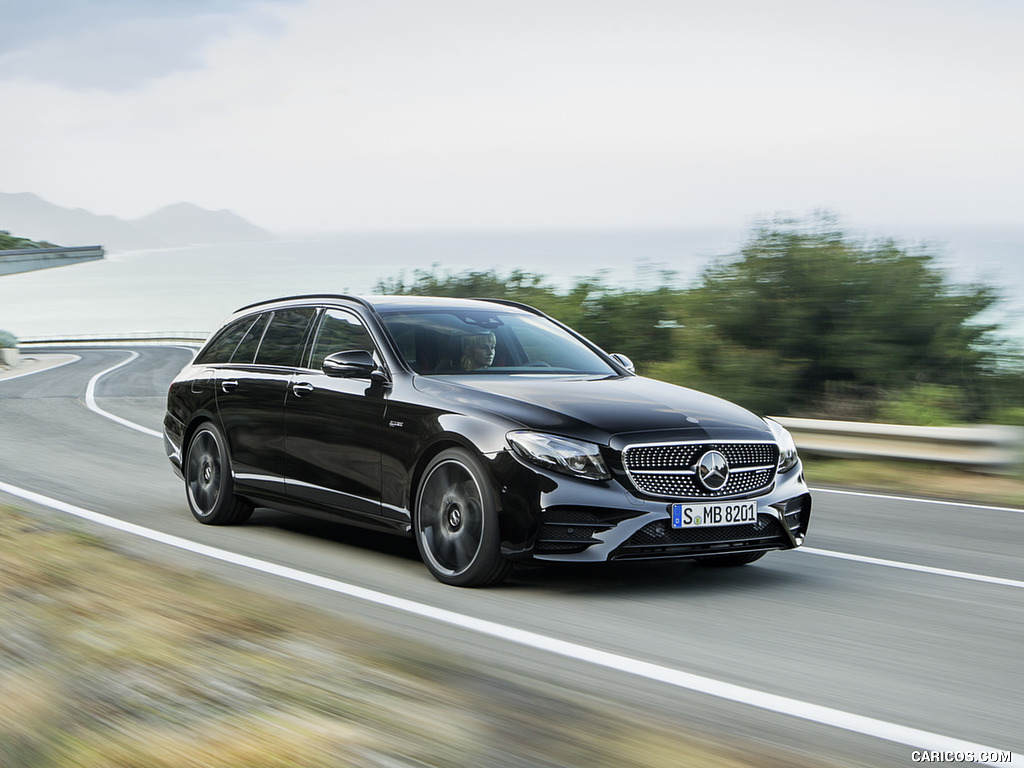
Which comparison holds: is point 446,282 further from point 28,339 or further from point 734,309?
point 28,339

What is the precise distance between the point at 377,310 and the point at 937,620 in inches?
150

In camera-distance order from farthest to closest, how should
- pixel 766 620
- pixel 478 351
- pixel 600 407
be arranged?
1. pixel 478 351
2. pixel 600 407
3. pixel 766 620

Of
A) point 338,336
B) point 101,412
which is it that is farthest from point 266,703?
point 101,412

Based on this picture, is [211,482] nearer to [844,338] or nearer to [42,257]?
[844,338]

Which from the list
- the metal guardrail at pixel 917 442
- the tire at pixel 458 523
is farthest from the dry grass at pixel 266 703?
the metal guardrail at pixel 917 442

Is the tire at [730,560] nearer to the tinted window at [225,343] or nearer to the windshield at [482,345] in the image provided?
the windshield at [482,345]

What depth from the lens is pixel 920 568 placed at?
740 centimetres

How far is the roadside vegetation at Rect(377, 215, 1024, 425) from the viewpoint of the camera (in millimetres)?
14305

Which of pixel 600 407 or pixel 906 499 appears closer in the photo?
pixel 600 407

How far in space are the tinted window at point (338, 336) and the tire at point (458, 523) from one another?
1.21 metres

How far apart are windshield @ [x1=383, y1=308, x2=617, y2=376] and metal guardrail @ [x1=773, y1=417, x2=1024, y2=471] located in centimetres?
473

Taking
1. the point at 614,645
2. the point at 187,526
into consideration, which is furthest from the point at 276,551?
the point at 614,645

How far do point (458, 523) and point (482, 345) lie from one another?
141 cm
